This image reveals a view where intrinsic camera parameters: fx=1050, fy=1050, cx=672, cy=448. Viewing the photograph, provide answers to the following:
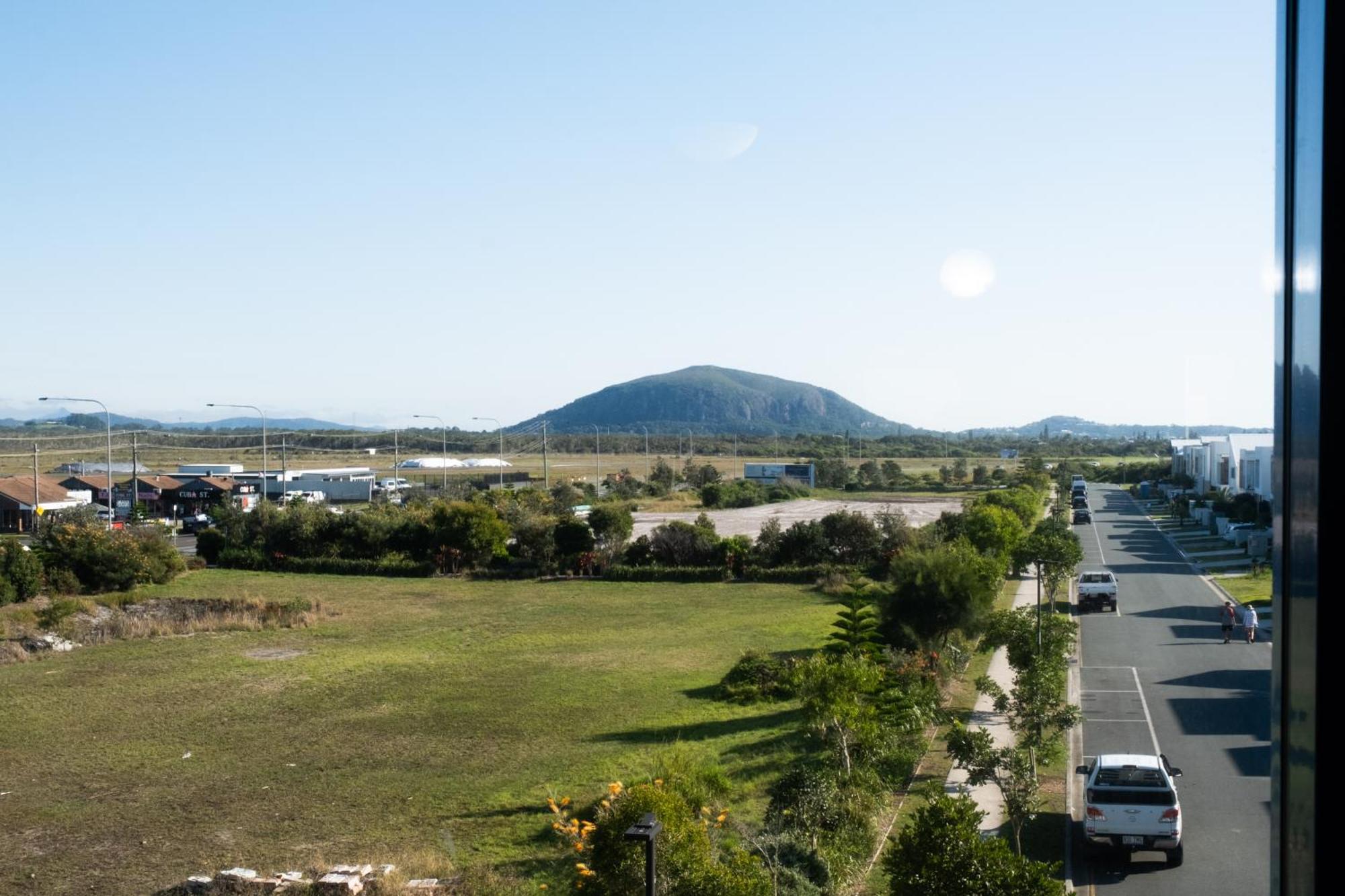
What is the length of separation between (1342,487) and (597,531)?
149 feet

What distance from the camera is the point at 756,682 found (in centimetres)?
2395

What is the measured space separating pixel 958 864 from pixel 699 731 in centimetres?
1271

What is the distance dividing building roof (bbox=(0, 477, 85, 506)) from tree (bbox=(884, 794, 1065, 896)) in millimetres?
65966

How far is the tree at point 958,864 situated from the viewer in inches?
310

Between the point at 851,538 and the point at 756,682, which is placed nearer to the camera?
the point at 756,682

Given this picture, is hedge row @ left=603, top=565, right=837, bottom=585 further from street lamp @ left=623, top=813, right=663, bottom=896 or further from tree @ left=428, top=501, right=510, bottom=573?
street lamp @ left=623, top=813, right=663, bottom=896

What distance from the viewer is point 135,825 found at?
51.3ft

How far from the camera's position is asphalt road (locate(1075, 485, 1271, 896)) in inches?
533

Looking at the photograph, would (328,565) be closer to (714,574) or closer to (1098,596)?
(714,574)

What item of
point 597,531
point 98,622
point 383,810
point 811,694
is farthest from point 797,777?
point 597,531

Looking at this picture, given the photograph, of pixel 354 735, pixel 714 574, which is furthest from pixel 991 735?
pixel 714 574

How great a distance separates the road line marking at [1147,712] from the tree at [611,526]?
24.6m

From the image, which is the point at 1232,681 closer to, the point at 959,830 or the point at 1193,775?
the point at 1193,775

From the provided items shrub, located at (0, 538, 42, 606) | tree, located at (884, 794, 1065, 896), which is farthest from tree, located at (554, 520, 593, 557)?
tree, located at (884, 794, 1065, 896)
